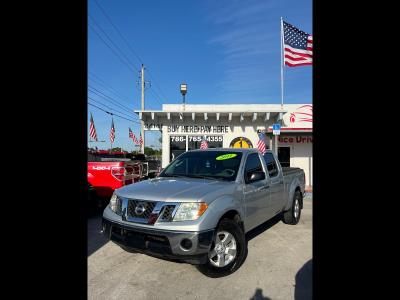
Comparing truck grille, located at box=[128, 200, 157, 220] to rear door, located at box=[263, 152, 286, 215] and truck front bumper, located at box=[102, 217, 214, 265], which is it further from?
rear door, located at box=[263, 152, 286, 215]

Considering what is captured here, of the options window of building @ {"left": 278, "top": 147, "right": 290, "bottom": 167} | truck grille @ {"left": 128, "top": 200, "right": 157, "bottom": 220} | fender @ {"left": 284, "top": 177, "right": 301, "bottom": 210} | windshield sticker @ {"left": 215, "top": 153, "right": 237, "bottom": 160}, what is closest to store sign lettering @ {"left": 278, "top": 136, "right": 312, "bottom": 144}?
window of building @ {"left": 278, "top": 147, "right": 290, "bottom": 167}

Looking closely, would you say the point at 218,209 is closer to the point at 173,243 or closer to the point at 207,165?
the point at 173,243

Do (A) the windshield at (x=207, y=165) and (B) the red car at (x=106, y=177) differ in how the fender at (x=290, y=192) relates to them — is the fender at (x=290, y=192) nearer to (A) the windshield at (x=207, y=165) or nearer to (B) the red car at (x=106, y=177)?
(A) the windshield at (x=207, y=165)

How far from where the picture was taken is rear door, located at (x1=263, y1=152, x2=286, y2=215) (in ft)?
18.5

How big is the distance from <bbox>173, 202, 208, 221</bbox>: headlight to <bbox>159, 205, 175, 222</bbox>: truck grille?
0.24 feet

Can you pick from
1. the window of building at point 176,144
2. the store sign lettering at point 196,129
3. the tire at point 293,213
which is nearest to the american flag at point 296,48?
the store sign lettering at point 196,129
